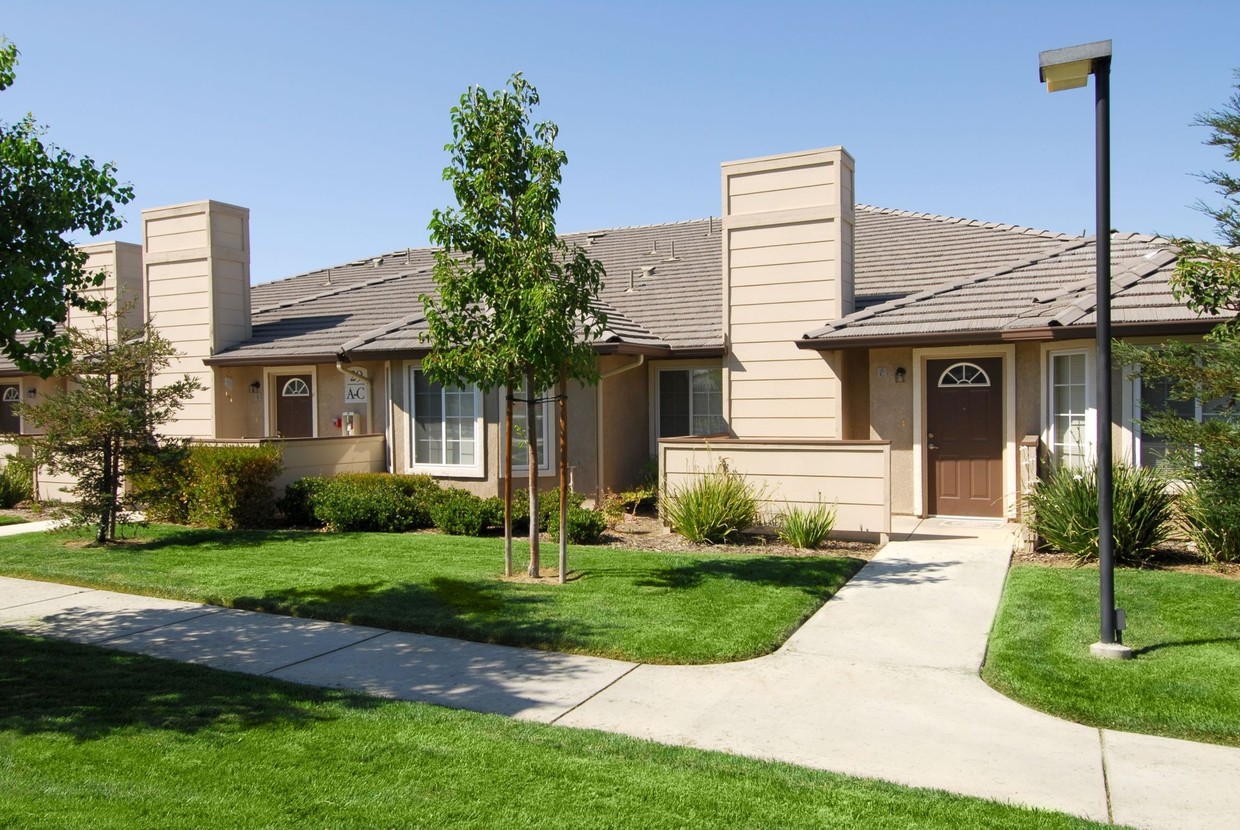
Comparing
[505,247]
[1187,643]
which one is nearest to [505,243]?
[505,247]

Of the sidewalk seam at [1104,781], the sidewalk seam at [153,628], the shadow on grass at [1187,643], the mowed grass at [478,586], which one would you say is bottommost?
the sidewalk seam at [1104,781]

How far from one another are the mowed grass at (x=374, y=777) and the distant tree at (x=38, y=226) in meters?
2.60

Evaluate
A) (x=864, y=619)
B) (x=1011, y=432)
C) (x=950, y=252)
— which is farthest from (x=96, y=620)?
(x=950, y=252)

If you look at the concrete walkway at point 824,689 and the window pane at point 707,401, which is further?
the window pane at point 707,401

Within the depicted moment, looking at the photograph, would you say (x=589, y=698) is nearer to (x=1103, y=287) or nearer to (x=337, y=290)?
(x=1103, y=287)

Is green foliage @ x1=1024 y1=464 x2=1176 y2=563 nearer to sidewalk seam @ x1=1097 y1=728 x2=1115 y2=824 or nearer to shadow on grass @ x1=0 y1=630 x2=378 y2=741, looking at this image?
sidewalk seam @ x1=1097 y1=728 x2=1115 y2=824

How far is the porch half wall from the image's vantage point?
1159 centimetres

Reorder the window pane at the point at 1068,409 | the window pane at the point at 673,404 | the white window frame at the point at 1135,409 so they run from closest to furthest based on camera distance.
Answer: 1. the white window frame at the point at 1135,409
2. the window pane at the point at 1068,409
3. the window pane at the point at 673,404

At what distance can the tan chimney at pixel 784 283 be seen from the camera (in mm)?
14148

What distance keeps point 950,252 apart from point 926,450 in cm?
454

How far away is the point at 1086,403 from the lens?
1179 cm

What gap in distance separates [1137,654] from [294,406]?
14651 mm

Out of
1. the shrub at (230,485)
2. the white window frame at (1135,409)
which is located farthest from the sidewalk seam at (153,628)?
the white window frame at (1135,409)

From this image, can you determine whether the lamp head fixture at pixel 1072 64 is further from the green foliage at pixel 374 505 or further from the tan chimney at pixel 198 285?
the tan chimney at pixel 198 285
